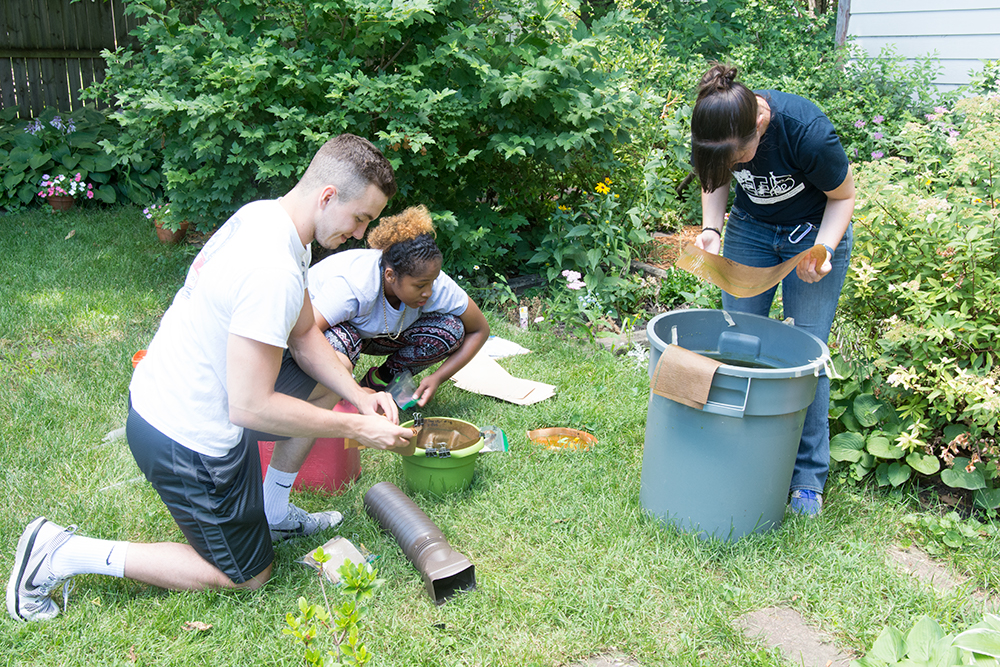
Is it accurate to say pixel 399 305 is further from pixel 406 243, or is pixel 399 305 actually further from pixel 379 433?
pixel 379 433

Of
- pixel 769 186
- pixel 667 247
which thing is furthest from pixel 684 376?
pixel 667 247

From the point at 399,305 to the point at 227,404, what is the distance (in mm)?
1155

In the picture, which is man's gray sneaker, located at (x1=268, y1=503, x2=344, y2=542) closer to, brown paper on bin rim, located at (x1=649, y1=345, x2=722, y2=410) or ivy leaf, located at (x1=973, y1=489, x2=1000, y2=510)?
brown paper on bin rim, located at (x1=649, y1=345, x2=722, y2=410)

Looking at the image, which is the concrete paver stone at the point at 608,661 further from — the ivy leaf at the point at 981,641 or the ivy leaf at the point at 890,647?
the ivy leaf at the point at 981,641

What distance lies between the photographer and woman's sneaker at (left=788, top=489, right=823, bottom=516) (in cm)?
287

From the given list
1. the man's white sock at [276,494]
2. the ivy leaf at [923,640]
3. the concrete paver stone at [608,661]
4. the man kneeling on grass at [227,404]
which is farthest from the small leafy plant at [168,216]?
the ivy leaf at [923,640]

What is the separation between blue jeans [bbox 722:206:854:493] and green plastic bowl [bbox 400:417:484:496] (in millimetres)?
1258

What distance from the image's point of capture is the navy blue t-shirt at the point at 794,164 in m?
2.51

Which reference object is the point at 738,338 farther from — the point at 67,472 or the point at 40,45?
the point at 40,45

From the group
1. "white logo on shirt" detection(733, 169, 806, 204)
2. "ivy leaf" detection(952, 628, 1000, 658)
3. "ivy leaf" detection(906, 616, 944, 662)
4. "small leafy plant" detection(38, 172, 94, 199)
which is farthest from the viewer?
"small leafy plant" detection(38, 172, 94, 199)

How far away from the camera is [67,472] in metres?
A: 3.07

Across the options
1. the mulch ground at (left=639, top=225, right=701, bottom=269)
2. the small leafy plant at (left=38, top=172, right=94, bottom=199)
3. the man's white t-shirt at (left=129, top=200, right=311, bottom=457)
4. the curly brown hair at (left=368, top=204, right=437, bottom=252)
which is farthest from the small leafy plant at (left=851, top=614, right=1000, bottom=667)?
the small leafy plant at (left=38, top=172, right=94, bottom=199)

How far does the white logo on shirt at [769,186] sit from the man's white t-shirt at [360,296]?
130 cm

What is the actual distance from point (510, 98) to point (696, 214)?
2.52 m
